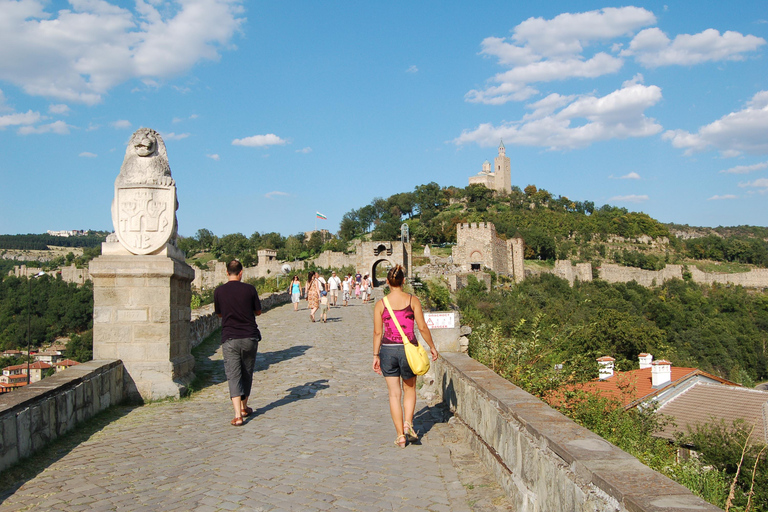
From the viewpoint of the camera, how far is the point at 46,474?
3.59 meters

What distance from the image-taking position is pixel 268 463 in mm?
3973

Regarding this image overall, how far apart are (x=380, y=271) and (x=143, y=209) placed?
158 ft

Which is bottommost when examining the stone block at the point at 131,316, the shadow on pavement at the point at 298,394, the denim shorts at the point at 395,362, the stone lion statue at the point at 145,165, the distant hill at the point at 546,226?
the shadow on pavement at the point at 298,394

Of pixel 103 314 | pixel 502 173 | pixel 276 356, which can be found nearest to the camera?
pixel 103 314

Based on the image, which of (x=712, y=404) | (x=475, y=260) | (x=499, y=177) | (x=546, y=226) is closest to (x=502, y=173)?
(x=499, y=177)

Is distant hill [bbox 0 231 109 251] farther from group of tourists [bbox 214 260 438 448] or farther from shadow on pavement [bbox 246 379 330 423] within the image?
group of tourists [bbox 214 260 438 448]

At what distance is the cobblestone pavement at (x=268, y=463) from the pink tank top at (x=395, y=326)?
83cm

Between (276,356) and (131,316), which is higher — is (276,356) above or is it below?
below

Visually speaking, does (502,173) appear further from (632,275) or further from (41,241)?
(41,241)

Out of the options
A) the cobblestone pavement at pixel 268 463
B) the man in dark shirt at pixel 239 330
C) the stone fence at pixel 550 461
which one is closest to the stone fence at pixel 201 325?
the man in dark shirt at pixel 239 330

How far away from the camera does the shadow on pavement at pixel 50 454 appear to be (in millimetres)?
3379

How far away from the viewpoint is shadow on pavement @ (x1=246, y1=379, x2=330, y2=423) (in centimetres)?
582

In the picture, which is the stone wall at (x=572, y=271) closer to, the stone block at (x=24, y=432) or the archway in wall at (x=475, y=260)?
the archway in wall at (x=475, y=260)

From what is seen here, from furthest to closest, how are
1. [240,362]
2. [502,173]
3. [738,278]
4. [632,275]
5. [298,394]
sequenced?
[502,173], [738,278], [632,275], [298,394], [240,362]
